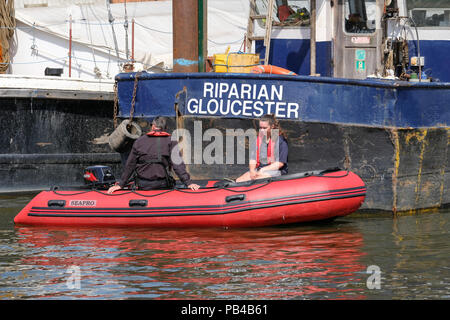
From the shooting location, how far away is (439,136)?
10508mm

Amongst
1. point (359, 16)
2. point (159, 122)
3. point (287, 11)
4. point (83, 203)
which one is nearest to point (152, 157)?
point (159, 122)

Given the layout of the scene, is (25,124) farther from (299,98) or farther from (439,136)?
(439,136)

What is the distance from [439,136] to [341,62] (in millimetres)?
1875

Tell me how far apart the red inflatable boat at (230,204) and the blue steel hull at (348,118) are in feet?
2.39

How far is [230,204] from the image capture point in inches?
→ 376

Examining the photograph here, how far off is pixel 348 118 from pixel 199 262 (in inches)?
134

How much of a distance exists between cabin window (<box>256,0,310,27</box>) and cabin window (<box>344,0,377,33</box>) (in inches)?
27.1

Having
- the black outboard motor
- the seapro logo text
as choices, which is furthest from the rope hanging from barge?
the seapro logo text

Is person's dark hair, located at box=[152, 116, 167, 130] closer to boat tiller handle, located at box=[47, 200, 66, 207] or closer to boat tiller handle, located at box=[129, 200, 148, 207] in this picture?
boat tiller handle, located at box=[129, 200, 148, 207]

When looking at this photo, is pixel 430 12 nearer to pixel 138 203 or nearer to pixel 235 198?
pixel 235 198

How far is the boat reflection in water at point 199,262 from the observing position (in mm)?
6773

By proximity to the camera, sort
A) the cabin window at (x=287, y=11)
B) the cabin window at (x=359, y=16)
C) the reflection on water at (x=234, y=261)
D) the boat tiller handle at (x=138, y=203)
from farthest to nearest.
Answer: the cabin window at (x=287, y=11) → the cabin window at (x=359, y=16) → the boat tiller handle at (x=138, y=203) → the reflection on water at (x=234, y=261)

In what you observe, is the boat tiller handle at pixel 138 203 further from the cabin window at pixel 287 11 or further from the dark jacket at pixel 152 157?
the cabin window at pixel 287 11

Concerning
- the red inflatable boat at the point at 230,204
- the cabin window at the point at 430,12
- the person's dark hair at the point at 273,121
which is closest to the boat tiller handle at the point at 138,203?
the red inflatable boat at the point at 230,204
